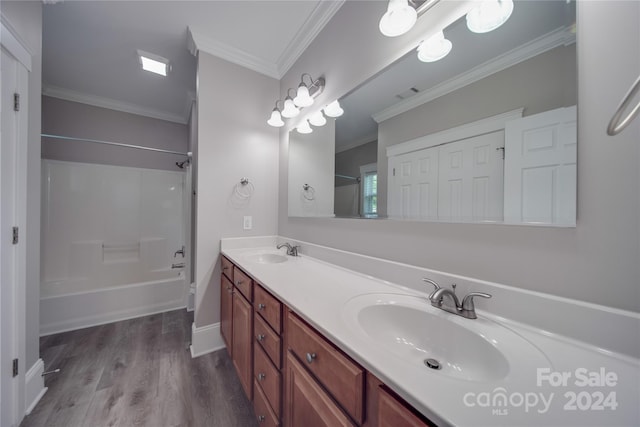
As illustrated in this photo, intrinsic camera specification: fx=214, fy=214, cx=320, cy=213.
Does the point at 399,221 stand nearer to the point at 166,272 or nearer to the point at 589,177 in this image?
the point at 589,177

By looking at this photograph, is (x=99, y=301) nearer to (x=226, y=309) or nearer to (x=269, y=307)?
(x=226, y=309)

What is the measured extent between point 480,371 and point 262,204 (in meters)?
1.82

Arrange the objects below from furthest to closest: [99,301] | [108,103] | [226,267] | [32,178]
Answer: [108,103] < [99,301] < [226,267] < [32,178]

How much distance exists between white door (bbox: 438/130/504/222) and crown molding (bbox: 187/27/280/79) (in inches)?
72.8

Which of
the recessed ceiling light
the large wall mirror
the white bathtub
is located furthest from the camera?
the white bathtub

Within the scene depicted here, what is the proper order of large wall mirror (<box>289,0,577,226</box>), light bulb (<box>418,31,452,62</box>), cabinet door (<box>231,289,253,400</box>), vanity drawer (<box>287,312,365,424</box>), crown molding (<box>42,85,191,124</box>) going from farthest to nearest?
1. crown molding (<box>42,85,191,124</box>)
2. cabinet door (<box>231,289,253,400</box>)
3. light bulb (<box>418,31,452,62</box>)
4. large wall mirror (<box>289,0,577,226</box>)
5. vanity drawer (<box>287,312,365,424</box>)

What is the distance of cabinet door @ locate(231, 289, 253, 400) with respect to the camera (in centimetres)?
116

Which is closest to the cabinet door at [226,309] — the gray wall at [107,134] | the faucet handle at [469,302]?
the faucet handle at [469,302]

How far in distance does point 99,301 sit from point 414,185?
3.11 meters

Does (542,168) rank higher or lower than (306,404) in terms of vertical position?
higher

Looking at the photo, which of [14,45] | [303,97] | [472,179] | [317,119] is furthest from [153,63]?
[472,179]

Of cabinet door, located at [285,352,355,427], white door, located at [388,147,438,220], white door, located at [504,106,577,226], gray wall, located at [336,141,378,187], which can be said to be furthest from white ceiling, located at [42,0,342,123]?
cabinet door, located at [285,352,355,427]

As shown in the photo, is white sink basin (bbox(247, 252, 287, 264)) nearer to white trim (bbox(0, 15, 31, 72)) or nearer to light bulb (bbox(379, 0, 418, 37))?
light bulb (bbox(379, 0, 418, 37))

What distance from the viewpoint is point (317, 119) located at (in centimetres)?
163
